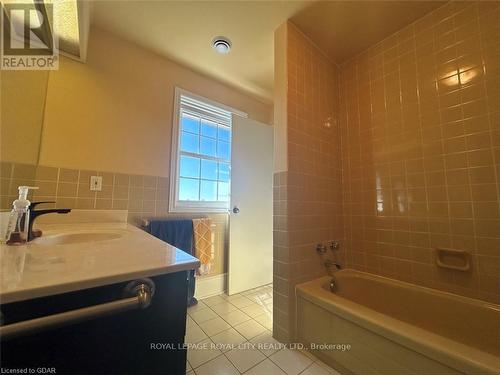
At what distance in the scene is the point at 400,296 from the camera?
1471 mm

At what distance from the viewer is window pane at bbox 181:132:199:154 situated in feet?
7.06

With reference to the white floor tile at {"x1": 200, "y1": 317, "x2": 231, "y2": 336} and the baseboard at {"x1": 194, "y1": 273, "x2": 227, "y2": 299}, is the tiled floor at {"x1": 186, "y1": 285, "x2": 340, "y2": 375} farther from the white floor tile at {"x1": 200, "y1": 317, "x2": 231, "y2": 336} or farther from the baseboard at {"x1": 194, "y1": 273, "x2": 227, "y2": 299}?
the baseboard at {"x1": 194, "y1": 273, "x2": 227, "y2": 299}

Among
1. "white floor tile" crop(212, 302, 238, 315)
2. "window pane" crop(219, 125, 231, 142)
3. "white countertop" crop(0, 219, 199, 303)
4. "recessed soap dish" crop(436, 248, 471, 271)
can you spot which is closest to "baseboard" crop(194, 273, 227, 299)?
"white floor tile" crop(212, 302, 238, 315)

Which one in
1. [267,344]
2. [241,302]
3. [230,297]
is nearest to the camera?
[267,344]

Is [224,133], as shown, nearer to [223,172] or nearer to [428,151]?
[223,172]

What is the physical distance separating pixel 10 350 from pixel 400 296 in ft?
6.39

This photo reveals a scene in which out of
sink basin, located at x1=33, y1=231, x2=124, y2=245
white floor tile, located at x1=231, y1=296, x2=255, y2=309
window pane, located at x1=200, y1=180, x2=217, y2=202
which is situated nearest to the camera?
sink basin, located at x1=33, y1=231, x2=124, y2=245

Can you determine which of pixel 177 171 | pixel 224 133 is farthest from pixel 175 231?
pixel 224 133

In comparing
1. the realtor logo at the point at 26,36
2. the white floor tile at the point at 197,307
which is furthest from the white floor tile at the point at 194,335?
the realtor logo at the point at 26,36

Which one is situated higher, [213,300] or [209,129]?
[209,129]

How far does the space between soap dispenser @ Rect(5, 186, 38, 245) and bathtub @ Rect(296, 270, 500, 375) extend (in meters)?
1.47

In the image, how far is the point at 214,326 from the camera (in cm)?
156

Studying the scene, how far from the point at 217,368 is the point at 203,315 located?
59 cm

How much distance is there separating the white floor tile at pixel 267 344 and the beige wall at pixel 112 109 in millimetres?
1527
